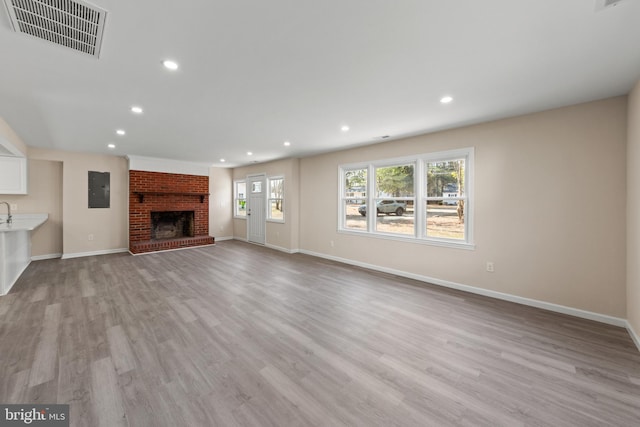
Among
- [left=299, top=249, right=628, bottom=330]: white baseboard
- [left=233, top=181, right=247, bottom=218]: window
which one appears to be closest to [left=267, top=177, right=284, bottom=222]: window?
[left=233, top=181, right=247, bottom=218]: window

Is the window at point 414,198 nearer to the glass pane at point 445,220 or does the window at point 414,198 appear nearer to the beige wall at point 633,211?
the glass pane at point 445,220

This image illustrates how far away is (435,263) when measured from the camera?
4020mm

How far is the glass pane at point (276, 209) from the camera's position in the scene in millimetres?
6862

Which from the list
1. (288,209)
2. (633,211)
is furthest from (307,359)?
(288,209)

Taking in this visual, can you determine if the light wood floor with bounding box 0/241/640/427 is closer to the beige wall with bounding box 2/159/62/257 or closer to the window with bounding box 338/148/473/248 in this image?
the window with bounding box 338/148/473/248

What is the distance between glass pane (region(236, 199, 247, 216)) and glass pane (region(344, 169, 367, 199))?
4.12m

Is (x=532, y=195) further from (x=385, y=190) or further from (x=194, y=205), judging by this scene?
(x=194, y=205)

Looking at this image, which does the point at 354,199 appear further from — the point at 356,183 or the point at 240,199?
the point at 240,199

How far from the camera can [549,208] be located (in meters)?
3.05

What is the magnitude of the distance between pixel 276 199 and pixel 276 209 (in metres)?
0.29

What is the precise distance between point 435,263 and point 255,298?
2.87 m

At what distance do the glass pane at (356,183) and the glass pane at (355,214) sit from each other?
0.14 metres

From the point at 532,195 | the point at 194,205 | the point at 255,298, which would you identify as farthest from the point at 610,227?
the point at 194,205

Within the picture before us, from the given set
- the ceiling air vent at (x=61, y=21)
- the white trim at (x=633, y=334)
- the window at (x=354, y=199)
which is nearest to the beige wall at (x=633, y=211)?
the white trim at (x=633, y=334)
